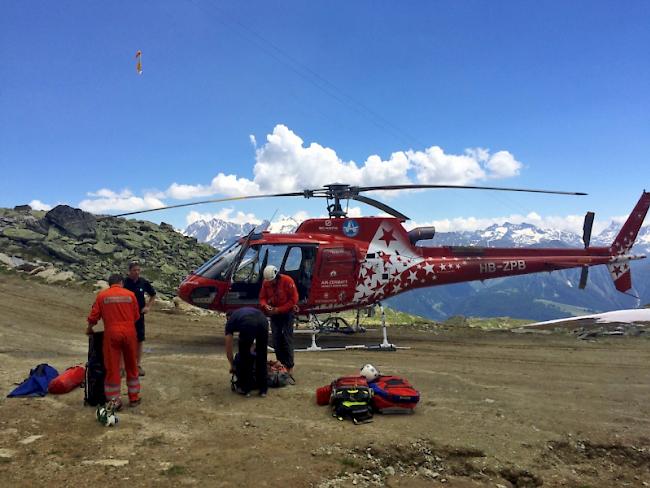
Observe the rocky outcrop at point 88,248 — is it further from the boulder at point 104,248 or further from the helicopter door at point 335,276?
the helicopter door at point 335,276

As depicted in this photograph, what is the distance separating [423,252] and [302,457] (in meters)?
10.2

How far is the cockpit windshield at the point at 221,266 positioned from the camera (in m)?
12.4

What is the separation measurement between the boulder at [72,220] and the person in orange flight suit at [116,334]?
28.4 metres

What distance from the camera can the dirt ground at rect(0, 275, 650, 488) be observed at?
4938 millimetres

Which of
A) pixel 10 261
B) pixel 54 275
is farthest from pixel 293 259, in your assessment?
pixel 10 261

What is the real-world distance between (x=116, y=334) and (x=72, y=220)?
29976mm

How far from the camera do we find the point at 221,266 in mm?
12492

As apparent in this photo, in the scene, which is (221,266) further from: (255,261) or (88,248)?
(88,248)

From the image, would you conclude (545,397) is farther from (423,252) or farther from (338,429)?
(423,252)

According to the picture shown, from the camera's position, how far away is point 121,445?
17.7ft

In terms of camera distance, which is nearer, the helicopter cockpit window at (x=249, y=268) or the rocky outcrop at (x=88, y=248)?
the helicopter cockpit window at (x=249, y=268)

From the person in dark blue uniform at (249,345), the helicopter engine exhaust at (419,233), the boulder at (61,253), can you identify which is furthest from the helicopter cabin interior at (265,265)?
the boulder at (61,253)

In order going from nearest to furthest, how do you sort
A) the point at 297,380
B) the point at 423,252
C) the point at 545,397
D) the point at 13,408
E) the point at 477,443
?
the point at 477,443
the point at 13,408
the point at 545,397
the point at 297,380
the point at 423,252

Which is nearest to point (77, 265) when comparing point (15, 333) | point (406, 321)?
point (15, 333)
